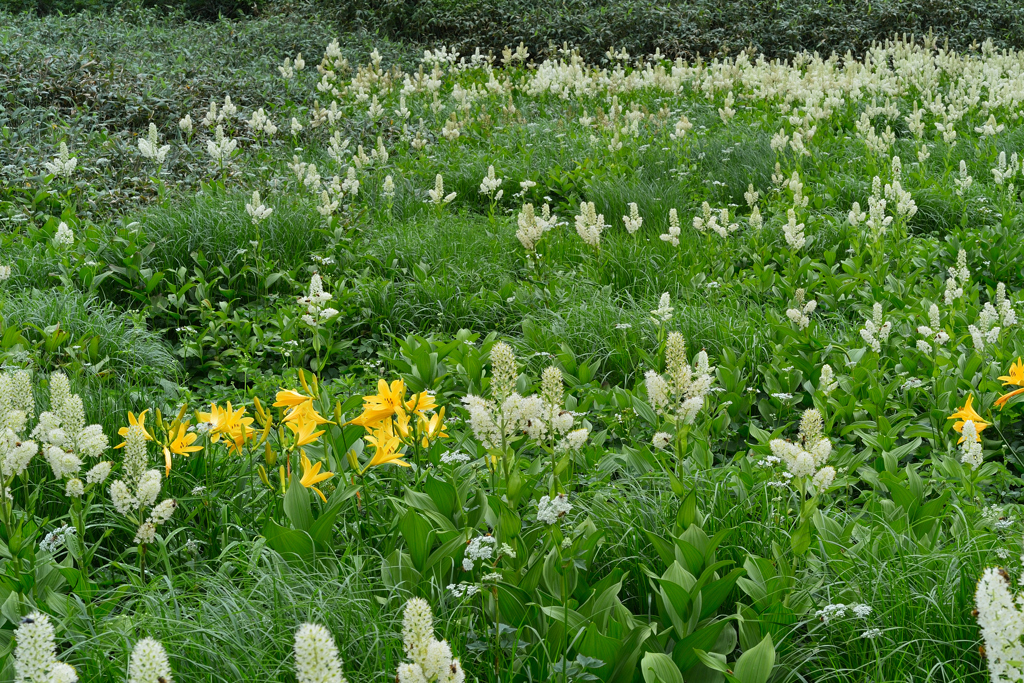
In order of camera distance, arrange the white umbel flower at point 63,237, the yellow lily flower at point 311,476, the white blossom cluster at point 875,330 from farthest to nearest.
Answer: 1. the white umbel flower at point 63,237
2. the white blossom cluster at point 875,330
3. the yellow lily flower at point 311,476

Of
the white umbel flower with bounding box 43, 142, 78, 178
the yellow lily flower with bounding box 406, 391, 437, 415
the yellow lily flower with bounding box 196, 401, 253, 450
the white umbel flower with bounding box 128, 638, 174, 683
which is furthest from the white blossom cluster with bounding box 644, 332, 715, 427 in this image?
the white umbel flower with bounding box 43, 142, 78, 178

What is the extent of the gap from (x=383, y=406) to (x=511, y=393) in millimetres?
463

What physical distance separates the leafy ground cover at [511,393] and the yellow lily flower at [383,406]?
0.03m

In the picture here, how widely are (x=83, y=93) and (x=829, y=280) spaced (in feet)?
28.8

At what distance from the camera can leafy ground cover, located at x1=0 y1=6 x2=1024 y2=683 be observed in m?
2.00

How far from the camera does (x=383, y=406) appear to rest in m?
2.56

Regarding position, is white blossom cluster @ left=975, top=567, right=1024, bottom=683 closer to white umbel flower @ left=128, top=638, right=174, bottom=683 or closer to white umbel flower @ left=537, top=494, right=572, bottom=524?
white umbel flower @ left=537, top=494, right=572, bottom=524

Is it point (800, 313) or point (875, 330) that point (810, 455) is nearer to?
point (875, 330)

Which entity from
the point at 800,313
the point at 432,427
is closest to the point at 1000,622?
the point at 432,427

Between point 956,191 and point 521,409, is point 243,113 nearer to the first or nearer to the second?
point 956,191

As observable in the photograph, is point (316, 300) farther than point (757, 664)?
Yes

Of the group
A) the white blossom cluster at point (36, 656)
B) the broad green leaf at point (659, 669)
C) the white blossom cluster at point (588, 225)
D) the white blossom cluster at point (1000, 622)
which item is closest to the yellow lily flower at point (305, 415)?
the broad green leaf at point (659, 669)

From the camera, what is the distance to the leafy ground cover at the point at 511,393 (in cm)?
200

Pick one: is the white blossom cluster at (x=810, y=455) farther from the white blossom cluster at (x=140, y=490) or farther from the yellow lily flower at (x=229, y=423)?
the yellow lily flower at (x=229, y=423)
